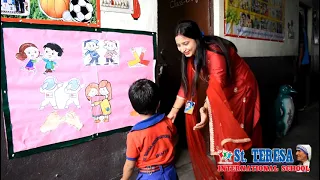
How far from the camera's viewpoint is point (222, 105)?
7.14 feet

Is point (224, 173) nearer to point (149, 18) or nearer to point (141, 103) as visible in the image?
point (141, 103)

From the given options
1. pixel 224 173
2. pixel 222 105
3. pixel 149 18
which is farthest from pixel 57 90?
pixel 224 173

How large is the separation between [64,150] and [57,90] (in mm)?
446

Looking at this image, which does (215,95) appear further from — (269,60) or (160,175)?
(269,60)

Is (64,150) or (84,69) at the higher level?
(84,69)

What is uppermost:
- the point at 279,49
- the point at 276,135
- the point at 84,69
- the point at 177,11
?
the point at 177,11

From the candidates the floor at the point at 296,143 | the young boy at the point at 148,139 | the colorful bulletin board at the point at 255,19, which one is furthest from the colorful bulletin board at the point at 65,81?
the colorful bulletin board at the point at 255,19

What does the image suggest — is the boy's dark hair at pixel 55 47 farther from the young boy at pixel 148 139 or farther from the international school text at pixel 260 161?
the international school text at pixel 260 161

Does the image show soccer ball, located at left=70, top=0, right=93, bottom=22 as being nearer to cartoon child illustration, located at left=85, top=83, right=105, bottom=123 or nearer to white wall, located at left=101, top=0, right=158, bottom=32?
white wall, located at left=101, top=0, right=158, bottom=32

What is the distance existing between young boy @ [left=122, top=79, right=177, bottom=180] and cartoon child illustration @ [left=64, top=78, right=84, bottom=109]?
67 centimetres

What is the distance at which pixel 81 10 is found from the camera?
1.99m

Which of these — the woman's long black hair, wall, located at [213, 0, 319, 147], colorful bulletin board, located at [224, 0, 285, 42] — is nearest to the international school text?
→ the woman's long black hair

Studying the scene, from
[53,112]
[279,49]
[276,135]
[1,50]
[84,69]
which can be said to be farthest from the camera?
[279,49]

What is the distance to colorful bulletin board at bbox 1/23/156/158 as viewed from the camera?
1.70 meters
